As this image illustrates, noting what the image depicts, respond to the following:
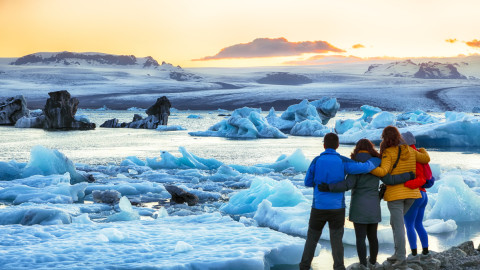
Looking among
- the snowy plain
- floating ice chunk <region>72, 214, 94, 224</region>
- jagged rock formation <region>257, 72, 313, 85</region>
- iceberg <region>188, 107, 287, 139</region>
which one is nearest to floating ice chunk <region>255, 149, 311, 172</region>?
the snowy plain

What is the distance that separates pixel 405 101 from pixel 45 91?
50.1 m

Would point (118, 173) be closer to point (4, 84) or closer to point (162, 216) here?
point (162, 216)

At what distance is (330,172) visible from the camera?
3.51m

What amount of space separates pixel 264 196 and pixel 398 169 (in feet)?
11.5

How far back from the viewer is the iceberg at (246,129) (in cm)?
2186

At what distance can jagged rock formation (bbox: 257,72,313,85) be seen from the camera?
107m

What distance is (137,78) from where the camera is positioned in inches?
3971

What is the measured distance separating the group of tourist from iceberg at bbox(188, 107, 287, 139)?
58.7 feet

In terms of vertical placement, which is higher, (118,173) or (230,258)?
(230,258)

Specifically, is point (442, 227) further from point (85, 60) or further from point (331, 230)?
point (85, 60)

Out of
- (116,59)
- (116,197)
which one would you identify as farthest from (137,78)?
(116,197)

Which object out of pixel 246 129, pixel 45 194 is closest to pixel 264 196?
Result: pixel 45 194

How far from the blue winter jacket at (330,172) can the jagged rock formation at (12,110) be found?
27.5 meters

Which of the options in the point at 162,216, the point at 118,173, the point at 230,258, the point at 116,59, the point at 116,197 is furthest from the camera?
the point at 116,59
